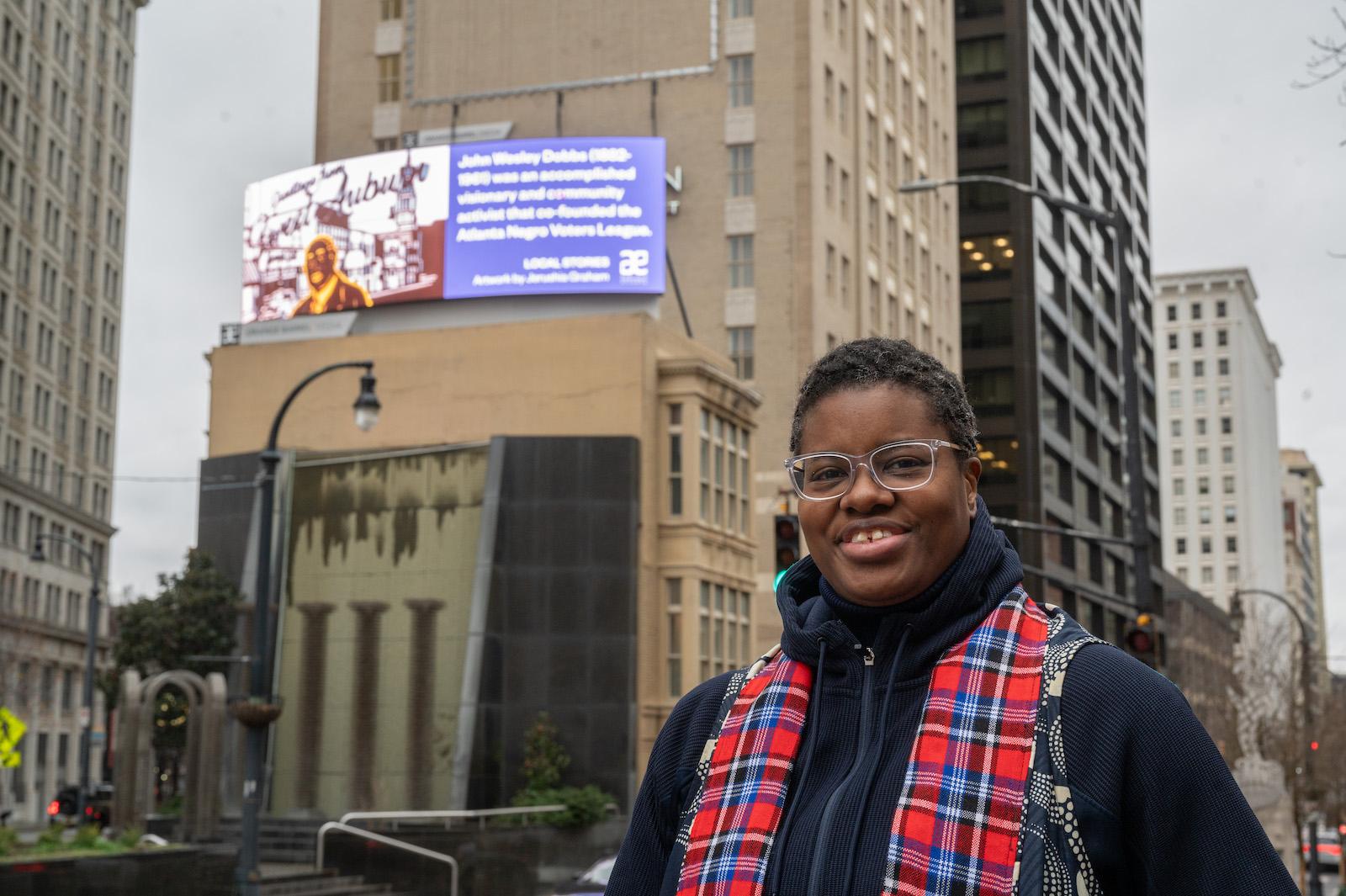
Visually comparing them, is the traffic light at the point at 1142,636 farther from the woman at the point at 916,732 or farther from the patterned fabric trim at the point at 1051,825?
the patterned fabric trim at the point at 1051,825

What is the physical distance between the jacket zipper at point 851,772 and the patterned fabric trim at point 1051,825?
1.09ft

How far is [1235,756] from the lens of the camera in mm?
55469

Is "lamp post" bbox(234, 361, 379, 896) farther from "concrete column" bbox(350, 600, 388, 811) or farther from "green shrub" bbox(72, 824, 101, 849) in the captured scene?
"concrete column" bbox(350, 600, 388, 811)

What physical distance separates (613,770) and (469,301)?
14.3 meters

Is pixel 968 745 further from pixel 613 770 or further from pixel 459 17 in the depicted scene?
pixel 459 17

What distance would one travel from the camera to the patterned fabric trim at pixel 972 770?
2.71m

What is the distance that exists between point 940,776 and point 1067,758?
0.71 feet

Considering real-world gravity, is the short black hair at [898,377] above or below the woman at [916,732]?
above

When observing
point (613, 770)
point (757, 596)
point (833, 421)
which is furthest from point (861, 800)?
point (757, 596)

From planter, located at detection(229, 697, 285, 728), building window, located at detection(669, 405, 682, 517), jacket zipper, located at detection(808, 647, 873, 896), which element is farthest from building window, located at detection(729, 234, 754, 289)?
jacket zipper, located at detection(808, 647, 873, 896)

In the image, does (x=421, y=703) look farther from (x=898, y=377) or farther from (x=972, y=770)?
(x=972, y=770)

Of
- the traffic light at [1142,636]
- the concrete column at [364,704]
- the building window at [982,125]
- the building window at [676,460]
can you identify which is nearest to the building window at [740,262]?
the building window at [676,460]

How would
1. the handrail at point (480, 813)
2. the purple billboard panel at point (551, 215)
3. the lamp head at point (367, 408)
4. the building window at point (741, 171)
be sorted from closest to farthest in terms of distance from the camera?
1. the lamp head at point (367, 408)
2. the handrail at point (480, 813)
3. the purple billboard panel at point (551, 215)
4. the building window at point (741, 171)

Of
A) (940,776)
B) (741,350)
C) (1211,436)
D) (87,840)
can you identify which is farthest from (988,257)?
(1211,436)
